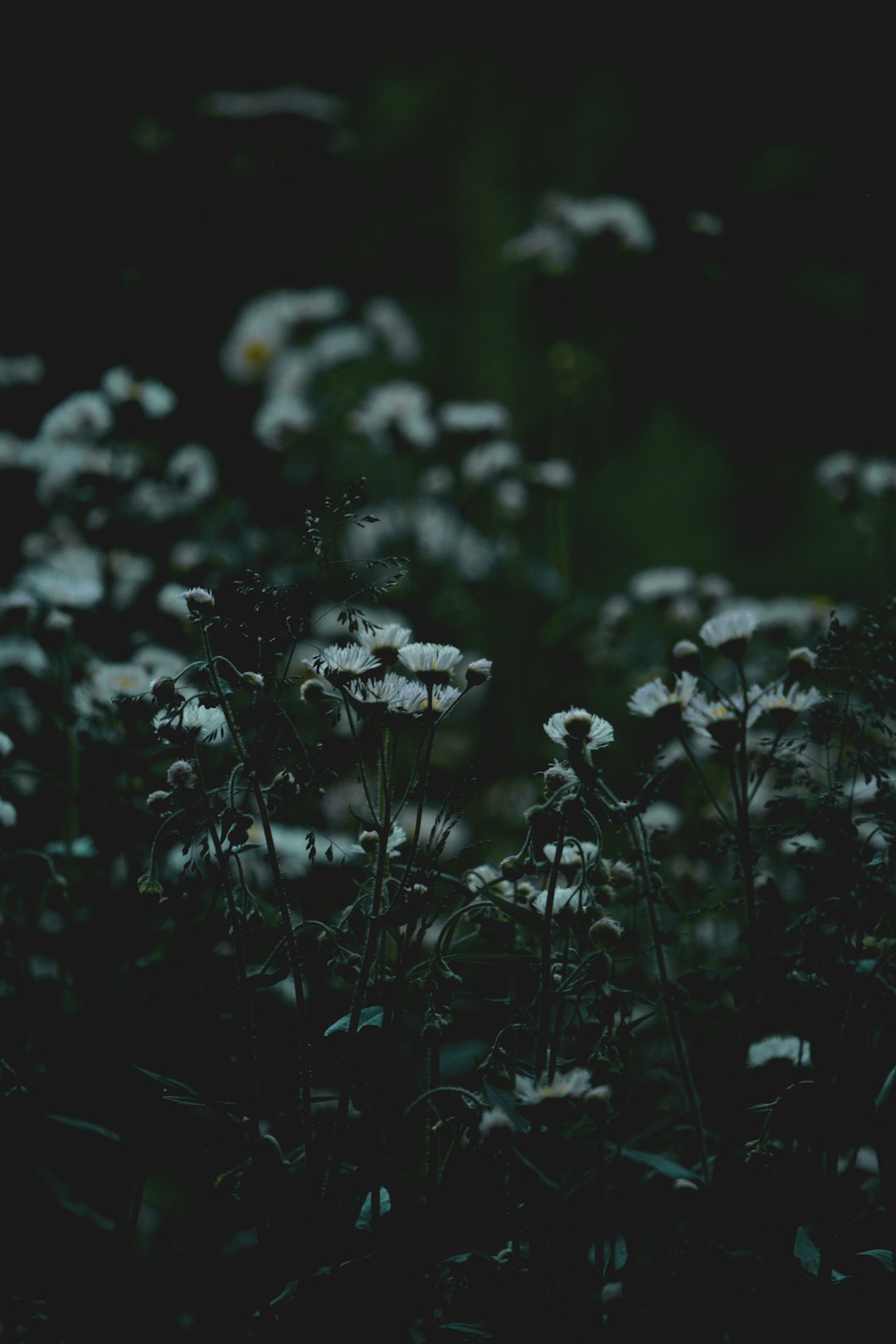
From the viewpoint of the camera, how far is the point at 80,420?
169cm

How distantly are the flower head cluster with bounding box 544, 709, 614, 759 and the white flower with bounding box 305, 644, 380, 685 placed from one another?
123 mm

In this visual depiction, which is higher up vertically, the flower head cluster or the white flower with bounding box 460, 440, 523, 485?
the white flower with bounding box 460, 440, 523, 485

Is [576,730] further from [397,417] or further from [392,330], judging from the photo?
[392,330]

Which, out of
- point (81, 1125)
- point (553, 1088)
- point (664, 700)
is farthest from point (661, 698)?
point (81, 1125)

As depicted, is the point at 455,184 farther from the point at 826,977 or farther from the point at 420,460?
the point at 826,977

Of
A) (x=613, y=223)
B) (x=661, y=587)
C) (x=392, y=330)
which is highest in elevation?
(x=392, y=330)

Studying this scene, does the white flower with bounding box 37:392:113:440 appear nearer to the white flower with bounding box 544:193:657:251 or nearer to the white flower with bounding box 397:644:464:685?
the white flower with bounding box 544:193:657:251

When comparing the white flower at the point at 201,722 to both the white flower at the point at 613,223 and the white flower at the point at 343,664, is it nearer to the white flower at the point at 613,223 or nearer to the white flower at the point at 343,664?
the white flower at the point at 343,664

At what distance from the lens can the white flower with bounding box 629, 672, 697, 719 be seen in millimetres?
812

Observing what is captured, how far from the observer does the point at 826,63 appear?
3.21 metres

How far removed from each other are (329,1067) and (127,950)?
0.32m

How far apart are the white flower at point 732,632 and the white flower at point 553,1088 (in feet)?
1.00

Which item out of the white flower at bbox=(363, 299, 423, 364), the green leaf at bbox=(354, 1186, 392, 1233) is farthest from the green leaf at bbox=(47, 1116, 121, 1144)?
the white flower at bbox=(363, 299, 423, 364)

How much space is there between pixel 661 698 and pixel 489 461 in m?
1.16
